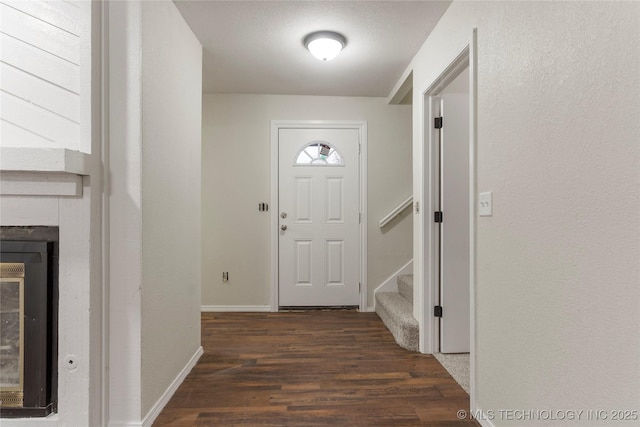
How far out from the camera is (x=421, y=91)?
8.14 feet

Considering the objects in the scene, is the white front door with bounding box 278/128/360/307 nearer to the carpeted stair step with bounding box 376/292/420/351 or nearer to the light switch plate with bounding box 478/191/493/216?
the carpeted stair step with bounding box 376/292/420/351

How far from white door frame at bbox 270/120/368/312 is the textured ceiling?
13.4 inches

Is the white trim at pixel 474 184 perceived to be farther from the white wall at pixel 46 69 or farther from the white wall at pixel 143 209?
the white wall at pixel 46 69

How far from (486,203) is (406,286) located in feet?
6.16

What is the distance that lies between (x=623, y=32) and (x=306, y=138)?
113 inches

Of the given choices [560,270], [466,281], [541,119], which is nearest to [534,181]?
[541,119]

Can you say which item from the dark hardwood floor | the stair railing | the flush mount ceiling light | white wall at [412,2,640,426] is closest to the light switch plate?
white wall at [412,2,640,426]

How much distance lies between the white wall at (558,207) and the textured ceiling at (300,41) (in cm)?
66

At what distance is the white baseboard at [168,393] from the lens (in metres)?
1.62

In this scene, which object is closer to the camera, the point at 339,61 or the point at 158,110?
the point at 158,110

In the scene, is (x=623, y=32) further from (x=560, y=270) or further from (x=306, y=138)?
(x=306, y=138)

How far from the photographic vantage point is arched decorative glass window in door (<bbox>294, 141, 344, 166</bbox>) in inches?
141

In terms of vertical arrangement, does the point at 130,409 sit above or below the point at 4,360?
below

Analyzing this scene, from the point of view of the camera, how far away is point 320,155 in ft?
11.8
